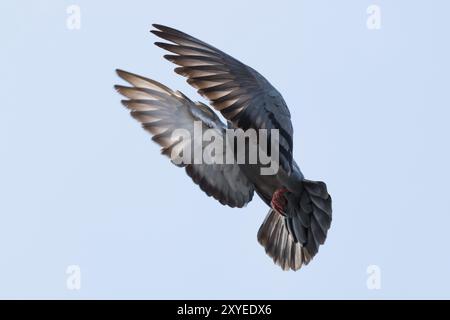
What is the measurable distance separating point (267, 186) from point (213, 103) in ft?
5.12

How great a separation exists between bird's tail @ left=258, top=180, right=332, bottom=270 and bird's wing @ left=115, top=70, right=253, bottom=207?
56 cm

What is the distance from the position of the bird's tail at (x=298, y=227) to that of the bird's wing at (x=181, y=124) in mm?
557

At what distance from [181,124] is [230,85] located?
141 cm

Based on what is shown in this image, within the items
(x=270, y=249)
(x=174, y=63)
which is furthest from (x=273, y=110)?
(x=270, y=249)

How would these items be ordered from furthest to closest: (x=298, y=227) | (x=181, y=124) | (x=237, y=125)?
(x=181, y=124) → (x=298, y=227) → (x=237, y=125)

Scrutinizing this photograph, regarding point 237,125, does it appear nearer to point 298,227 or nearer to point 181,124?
point 181,124

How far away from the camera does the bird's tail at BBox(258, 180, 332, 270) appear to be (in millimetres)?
13469

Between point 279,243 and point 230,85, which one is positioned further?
point 279,243

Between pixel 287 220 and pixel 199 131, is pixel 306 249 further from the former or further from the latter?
pixel 199 131

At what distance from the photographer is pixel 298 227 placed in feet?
45.6
